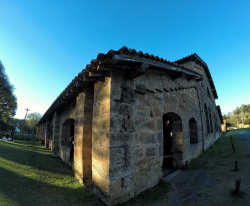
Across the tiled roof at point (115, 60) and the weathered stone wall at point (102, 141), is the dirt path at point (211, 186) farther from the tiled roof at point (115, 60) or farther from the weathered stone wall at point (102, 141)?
the tiled roof at point (115, 60)

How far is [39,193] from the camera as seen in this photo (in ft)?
11.9

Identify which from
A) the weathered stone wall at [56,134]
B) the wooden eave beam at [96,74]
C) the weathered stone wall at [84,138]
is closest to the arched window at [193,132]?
the weathered stone wall at [84,138]

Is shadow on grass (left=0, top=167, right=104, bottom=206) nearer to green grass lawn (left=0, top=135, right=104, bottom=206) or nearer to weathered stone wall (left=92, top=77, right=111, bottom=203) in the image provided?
green grass lawn (left=0, top=135, right=104, bottom=206)

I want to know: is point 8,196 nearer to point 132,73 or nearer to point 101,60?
point 101,60

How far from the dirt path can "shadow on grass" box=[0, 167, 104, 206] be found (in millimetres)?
1971

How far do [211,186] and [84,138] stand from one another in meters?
4.21

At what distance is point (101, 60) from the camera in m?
3.01

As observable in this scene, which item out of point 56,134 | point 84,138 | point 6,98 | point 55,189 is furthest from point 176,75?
point 6,98

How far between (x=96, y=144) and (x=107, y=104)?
1181 mm

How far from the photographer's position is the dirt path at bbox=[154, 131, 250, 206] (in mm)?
3277

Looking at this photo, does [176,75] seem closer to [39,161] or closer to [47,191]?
[47,191]

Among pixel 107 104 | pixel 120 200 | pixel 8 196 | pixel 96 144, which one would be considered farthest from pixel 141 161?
pixel 8 196

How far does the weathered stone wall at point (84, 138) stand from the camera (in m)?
4.29

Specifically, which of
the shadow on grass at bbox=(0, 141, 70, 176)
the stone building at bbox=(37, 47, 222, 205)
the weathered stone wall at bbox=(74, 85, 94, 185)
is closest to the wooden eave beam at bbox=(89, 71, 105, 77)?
the stone building at bbox=(37, 47, 222, 205)
